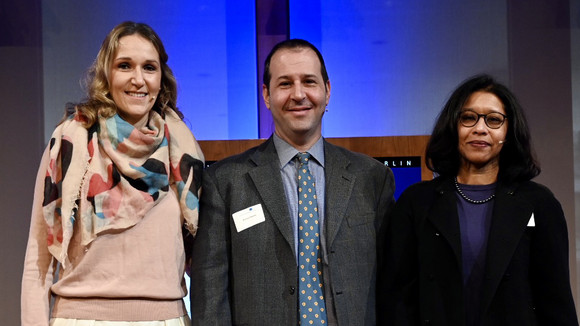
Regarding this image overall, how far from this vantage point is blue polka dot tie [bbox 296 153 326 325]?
2.08 m

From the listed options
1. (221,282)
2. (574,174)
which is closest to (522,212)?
(221,282)

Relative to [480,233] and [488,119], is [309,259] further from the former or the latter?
[488,119]

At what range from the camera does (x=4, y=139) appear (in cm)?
382

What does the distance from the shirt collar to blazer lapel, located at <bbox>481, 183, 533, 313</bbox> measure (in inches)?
24.4

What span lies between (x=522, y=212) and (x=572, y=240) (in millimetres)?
2025

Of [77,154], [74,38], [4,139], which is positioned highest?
[74,38]

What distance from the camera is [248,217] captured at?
7.16 ft

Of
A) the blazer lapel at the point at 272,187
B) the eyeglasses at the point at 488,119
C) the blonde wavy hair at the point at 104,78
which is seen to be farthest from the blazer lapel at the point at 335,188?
the blonde wavy hair at the point at 104,78

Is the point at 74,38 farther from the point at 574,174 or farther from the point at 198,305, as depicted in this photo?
the point at 574,174

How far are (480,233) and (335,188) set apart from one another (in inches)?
19.7

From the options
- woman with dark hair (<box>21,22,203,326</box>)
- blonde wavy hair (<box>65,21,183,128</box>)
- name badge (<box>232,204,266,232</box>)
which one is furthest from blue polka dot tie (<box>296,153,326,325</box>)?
blonde wavy hair (<box>65,21,183,128</box>)

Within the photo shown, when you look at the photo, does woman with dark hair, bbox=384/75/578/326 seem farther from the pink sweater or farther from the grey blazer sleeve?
the pink sweater

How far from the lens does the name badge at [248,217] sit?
7.13ft

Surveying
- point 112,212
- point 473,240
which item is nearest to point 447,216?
point 473,240
